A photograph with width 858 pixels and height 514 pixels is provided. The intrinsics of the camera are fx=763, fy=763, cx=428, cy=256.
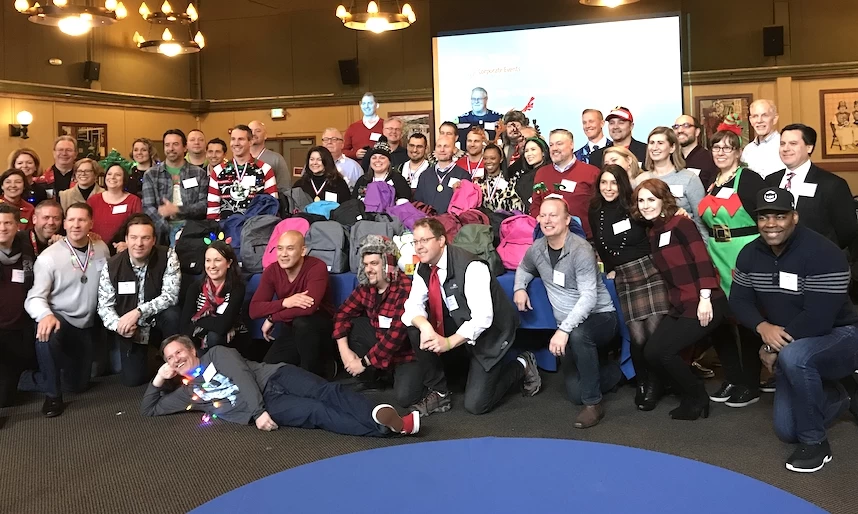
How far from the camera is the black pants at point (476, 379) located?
428 centimetres

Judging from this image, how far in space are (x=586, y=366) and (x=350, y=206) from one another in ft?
7.21

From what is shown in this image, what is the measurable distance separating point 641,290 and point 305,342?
206 centimetres

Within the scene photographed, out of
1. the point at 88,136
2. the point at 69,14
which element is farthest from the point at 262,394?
the point at 88,136

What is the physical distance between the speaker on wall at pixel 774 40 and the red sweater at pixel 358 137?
6.29m

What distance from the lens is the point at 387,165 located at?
567 centimetres

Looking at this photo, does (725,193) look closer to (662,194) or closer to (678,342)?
(662,194)

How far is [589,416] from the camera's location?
13.2 feet

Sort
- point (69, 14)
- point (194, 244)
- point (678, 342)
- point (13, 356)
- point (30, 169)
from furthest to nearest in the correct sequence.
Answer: point (69, 14), point (30, 169), point (194, 244), point (13, 356), point (678, 342)

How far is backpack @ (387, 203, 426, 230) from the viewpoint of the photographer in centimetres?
533

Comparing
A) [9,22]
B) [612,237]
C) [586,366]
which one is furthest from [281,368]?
[9,22]

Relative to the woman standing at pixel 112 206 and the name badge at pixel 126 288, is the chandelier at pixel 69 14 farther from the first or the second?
the name badge at pixel 126 288

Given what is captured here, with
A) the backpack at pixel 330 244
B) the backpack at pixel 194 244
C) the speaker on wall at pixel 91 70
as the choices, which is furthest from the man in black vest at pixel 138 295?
the speaker on wall at pixel 91 70

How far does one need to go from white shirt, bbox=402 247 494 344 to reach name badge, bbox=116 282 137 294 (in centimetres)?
184

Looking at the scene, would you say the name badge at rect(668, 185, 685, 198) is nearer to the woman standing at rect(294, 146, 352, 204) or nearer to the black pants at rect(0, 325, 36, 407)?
the woman standing at rect(294, 146, 352, 204)
